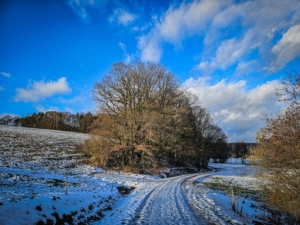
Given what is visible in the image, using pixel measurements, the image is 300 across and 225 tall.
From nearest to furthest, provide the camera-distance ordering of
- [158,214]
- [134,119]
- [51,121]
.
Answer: [158,214]
[134,119]
[51,121]

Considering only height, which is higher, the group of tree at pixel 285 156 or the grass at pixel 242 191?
the group of tree at pixel 285 156

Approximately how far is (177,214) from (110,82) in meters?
23.0

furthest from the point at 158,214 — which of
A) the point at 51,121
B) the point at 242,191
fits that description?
the point at 51,121

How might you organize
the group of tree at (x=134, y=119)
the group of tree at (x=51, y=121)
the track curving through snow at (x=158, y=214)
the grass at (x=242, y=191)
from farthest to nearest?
the group of tree at (x=51, y=121) < the group of tree at (x=134, y=119) < the grass at (x=242, y=191) < the track curving through snow at (x=158, y=214)

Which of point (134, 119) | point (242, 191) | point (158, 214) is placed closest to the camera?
point (158, 214)

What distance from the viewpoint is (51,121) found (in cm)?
10125

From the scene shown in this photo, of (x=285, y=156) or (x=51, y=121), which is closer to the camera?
(x=285, y=156)

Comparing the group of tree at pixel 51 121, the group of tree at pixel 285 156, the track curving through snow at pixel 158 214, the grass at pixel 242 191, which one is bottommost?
the grass at pixel 242 191

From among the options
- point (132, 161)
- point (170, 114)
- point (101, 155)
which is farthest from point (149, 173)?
point (170, 114)

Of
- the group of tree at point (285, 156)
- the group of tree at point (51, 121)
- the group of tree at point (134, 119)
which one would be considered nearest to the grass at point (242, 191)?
the group of tree at point (285, 156)

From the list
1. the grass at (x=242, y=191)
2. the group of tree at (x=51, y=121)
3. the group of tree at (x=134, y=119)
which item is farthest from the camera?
the group of tree at (x=51, y=121)

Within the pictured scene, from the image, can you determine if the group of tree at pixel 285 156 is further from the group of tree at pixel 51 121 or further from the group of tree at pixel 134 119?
the group of tree at pixel 51 121

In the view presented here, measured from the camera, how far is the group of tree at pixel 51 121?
95812mm

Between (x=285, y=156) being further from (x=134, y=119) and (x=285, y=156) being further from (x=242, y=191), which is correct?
(x=134, y=119)
